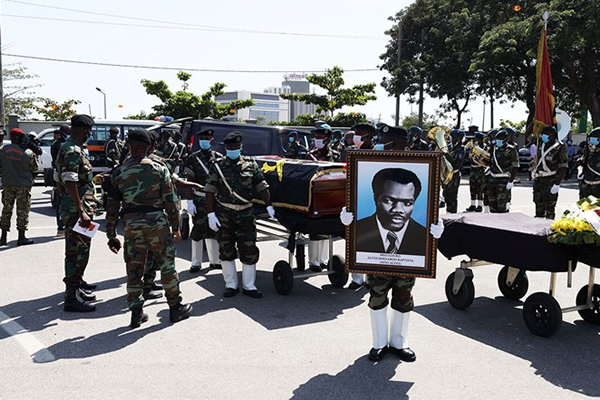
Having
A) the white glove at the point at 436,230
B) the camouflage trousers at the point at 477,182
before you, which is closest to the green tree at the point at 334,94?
the camouflage trousers at the point at 477,182

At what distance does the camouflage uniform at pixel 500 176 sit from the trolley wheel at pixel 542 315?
6932 mm

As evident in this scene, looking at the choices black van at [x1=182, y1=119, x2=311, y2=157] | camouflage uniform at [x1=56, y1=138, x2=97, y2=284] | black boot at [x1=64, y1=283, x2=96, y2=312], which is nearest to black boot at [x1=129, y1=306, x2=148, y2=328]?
black boot at [x1=64, y1=283, x2=96, y2=312]

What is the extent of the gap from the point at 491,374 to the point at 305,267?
4.00 meters

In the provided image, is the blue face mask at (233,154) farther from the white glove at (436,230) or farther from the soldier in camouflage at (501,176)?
the soldier in camouflage at (501,176)

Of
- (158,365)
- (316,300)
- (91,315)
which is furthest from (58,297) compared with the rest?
(316,300)

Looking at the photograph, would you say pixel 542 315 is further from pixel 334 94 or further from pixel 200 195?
pixel 334 94

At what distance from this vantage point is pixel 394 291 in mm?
4844

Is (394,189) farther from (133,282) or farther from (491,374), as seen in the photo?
(133,282)

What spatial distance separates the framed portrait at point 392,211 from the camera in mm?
4535

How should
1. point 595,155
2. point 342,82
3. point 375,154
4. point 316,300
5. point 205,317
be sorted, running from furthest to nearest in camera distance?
1. point 342,82
2. point 595,155
3. point 316,300
4. point 205,317
5. point 375,154

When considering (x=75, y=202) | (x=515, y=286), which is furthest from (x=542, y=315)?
(x=75, y=202)

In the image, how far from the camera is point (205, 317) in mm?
6031

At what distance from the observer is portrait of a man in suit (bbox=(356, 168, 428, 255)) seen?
15.1 ft

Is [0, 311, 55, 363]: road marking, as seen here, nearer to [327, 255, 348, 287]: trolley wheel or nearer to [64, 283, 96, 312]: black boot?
[64, 283, 96, 312]: black boot
